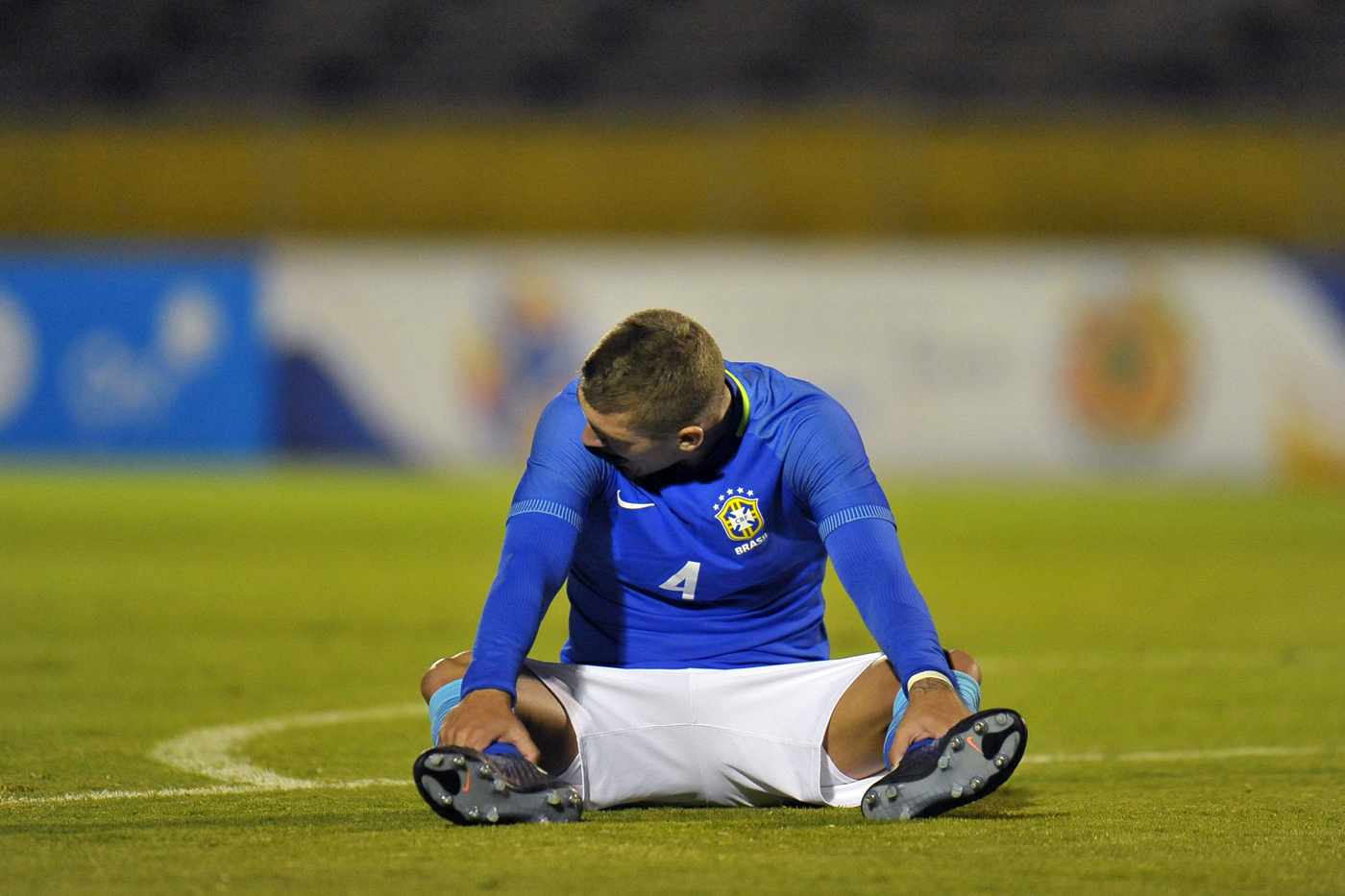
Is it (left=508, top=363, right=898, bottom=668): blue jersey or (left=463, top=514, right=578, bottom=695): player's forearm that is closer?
(left=463, top=514, right=578, bottom=695): player's forearm

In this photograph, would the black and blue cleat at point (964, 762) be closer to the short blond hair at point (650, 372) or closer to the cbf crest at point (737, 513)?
the cbf crest at point (737, 513)

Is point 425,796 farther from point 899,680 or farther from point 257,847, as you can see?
point 899,680

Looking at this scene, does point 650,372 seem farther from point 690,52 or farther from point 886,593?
point 690,52

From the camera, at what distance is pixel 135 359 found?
1798 cm

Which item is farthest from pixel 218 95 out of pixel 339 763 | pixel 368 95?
pixel 339 763

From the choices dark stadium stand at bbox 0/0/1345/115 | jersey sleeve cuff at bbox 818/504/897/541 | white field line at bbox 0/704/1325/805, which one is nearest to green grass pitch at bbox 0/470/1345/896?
white field line at bbox 0/704/1325/805

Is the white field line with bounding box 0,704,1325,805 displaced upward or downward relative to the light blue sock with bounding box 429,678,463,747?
downward

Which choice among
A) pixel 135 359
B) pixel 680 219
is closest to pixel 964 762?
pixel 135 359

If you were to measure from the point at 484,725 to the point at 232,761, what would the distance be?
1456mm

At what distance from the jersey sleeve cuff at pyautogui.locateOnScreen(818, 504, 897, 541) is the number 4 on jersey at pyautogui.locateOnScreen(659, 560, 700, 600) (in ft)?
1.05

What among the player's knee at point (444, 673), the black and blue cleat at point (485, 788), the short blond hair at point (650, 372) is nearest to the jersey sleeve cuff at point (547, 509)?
the short blond hair at point (650, 372)

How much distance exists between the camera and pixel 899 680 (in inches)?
143

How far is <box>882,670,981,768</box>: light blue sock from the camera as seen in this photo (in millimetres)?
3578

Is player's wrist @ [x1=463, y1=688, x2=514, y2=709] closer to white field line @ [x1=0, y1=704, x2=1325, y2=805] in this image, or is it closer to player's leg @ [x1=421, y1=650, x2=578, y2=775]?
player's leg @ [x1=421, y1=650, x2=578, y2=775]
